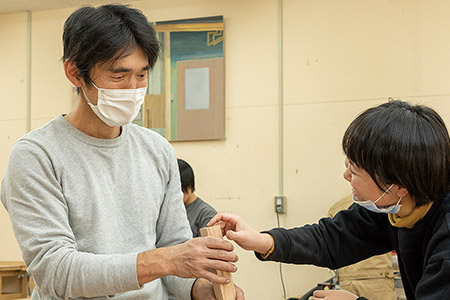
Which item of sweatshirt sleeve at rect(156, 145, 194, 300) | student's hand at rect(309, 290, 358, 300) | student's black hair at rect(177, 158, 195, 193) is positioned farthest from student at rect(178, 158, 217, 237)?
student's hand at rect(309, 290, 358, 300)

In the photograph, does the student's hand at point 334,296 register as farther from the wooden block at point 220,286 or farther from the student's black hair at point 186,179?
A: the student's black hair at point 186,179

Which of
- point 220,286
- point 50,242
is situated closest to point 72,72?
point 50,242

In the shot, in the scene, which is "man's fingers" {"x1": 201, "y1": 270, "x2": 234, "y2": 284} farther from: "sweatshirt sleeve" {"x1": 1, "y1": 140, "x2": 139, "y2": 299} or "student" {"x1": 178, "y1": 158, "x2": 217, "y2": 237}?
"student" {"x1": 178, "y1": 158, "x2": 217, "y2": 237}

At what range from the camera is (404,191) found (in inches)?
57.7

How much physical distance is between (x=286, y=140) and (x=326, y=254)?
2.86 metres

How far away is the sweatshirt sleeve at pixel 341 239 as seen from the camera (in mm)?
1685

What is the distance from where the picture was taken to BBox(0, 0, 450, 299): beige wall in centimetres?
426

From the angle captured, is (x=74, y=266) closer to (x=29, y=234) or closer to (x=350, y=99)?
(x=29, y=234)

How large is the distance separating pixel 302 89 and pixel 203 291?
3154 millimetres

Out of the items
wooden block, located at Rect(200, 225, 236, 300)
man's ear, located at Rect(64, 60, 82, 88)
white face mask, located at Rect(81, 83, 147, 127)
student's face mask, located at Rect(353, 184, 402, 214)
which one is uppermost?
man's ear, located at Rect(64, 60, 82, 88)

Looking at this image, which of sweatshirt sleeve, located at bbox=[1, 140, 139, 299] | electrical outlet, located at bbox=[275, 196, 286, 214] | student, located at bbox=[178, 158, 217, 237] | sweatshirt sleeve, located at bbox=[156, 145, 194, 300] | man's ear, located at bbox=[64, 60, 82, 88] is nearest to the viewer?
sweatshirt sleeve, located at bbox=[1, 140, 139, 299]

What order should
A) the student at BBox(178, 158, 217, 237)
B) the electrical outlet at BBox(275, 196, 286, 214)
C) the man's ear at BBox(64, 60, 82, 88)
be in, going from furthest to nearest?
1. the electrical outlet at BBox(275, 196, 286, 214)
2. the student at BBox(178, 158, 217, 237)
3. the man's ear at BBox(64, 60, 82, 88)

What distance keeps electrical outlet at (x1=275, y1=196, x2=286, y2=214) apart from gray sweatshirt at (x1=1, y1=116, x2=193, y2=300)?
2820mm

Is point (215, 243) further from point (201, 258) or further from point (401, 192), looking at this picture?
point (401, 192)
